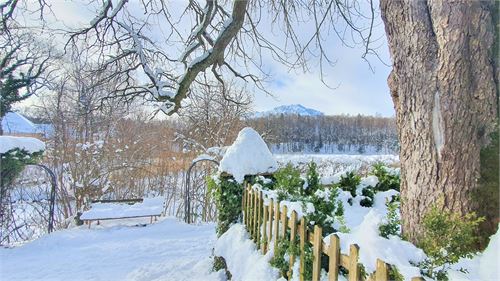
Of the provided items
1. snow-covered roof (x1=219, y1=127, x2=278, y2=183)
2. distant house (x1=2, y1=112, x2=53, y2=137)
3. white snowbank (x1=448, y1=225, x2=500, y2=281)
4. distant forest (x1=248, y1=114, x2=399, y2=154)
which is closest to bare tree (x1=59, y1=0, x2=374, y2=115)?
snow-covered roof (x1=219, y1=127, x2=278, y2=183)

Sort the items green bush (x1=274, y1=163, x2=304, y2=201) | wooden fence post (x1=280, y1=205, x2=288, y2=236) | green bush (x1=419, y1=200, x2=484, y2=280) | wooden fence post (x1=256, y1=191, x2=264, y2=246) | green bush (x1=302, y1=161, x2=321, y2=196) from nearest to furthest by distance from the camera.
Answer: green bush (x1=419, y1=200, x2=484, y2=280) < wooden fence post (x1=280, y1=205, x2=288, y2=236) < green bush (x1=274, y1=163, x2=304, y2=201) < wooden fence post (x1=256, y1=191, x2=264, y2=246) < green bush (x1=302, y1=161, x2=321, y2=196)

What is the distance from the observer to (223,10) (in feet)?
A: 17.9

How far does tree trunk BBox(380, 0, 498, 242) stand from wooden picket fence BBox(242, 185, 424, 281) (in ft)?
2.09

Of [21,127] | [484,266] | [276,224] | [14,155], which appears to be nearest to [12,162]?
[14,155]

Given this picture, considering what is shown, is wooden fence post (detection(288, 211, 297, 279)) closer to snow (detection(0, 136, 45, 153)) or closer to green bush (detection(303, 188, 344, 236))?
green bush (detection(303, 188, 344, 236))

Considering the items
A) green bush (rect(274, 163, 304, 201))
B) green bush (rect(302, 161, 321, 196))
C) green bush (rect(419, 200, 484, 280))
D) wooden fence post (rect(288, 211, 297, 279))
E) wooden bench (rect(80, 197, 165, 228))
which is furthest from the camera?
wooden bench (rect(80, 197, 165, 228))

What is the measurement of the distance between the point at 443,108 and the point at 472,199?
54cm

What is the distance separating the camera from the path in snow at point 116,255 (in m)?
3.88

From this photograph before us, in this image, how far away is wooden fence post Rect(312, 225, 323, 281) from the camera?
5.77 feet

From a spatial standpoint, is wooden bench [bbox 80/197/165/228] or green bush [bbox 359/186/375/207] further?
wooden bench [bbox 80/197/165/228]

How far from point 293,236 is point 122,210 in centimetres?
567

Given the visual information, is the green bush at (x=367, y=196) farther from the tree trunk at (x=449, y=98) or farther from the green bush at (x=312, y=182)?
the tree trunk at (x=449, y=98)

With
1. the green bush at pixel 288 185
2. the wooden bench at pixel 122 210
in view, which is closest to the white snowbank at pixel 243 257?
the green bush at pixel 288 185

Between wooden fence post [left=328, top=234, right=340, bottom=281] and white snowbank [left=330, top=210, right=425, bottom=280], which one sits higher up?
white snowbank [left=330, top=210, right=425, bottom=280]
